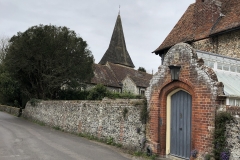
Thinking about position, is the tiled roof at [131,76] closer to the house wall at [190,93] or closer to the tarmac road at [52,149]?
the tarmac road at [52,149]

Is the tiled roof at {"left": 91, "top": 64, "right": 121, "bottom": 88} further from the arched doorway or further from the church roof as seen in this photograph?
the arched doorway

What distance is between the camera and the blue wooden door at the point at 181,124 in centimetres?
830

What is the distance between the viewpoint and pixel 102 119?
41.7ft

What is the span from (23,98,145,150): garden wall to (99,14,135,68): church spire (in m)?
36.4

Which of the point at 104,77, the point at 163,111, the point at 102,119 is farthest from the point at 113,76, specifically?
the point at 163,111

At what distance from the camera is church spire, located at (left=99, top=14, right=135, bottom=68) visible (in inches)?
2170

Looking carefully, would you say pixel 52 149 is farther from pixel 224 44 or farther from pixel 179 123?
pixel 224 44

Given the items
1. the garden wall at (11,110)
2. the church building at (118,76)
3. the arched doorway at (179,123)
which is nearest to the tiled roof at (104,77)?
the church building at (118,76)

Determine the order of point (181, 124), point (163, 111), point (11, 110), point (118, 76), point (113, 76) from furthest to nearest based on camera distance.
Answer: point (118, 76) < point (113, 76) < point (11, 110) < point (163, 111) < point (181, 124)

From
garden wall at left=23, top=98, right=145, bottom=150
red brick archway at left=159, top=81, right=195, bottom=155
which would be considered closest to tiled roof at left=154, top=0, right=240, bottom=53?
garden wall at left=23, top=98, right=145, bottom=150

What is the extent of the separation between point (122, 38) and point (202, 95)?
176 feet

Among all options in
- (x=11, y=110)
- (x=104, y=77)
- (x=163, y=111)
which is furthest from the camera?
(x=104, y=77)

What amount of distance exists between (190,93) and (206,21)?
34.0 ft

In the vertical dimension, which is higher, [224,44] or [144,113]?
[224,44]
